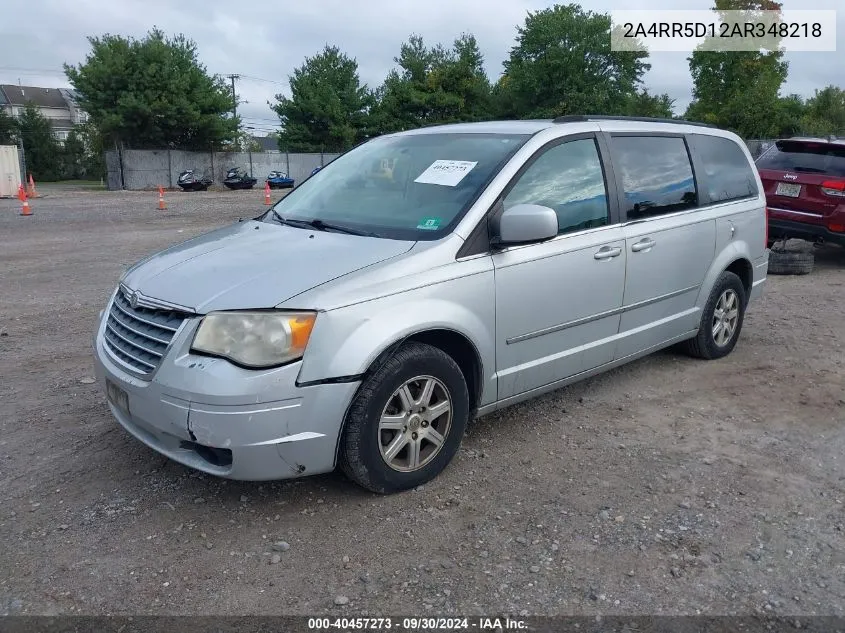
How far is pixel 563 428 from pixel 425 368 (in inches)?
52.5

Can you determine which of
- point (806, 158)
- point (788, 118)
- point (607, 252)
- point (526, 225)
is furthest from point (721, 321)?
point (788, 118)

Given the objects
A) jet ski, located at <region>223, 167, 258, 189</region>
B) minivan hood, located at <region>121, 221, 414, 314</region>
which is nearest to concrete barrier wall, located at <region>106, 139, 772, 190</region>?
jet ski, located at <region>223, 167, 258, 189</region>

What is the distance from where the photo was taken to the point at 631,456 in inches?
157

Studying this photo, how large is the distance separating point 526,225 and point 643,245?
1.30 metres

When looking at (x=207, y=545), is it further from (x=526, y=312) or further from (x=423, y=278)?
(x=526, y=312)

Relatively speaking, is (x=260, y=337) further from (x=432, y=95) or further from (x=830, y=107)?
(x=830, y=107)

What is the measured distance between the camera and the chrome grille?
319cm

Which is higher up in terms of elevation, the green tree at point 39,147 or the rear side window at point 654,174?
the green tree at point 39,147

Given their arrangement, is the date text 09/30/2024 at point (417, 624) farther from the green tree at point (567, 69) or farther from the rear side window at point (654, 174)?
the green tree at point (567, 69)

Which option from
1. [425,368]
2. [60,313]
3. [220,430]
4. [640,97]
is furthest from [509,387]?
[640,97]

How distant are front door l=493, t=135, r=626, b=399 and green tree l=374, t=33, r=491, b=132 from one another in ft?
151

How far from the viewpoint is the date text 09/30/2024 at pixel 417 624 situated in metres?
2.60

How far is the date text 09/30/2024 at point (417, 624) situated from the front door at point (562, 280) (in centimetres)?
144

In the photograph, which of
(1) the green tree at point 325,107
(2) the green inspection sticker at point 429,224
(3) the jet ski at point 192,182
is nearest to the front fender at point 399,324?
(2) the green inspection sticker at point 429,224
